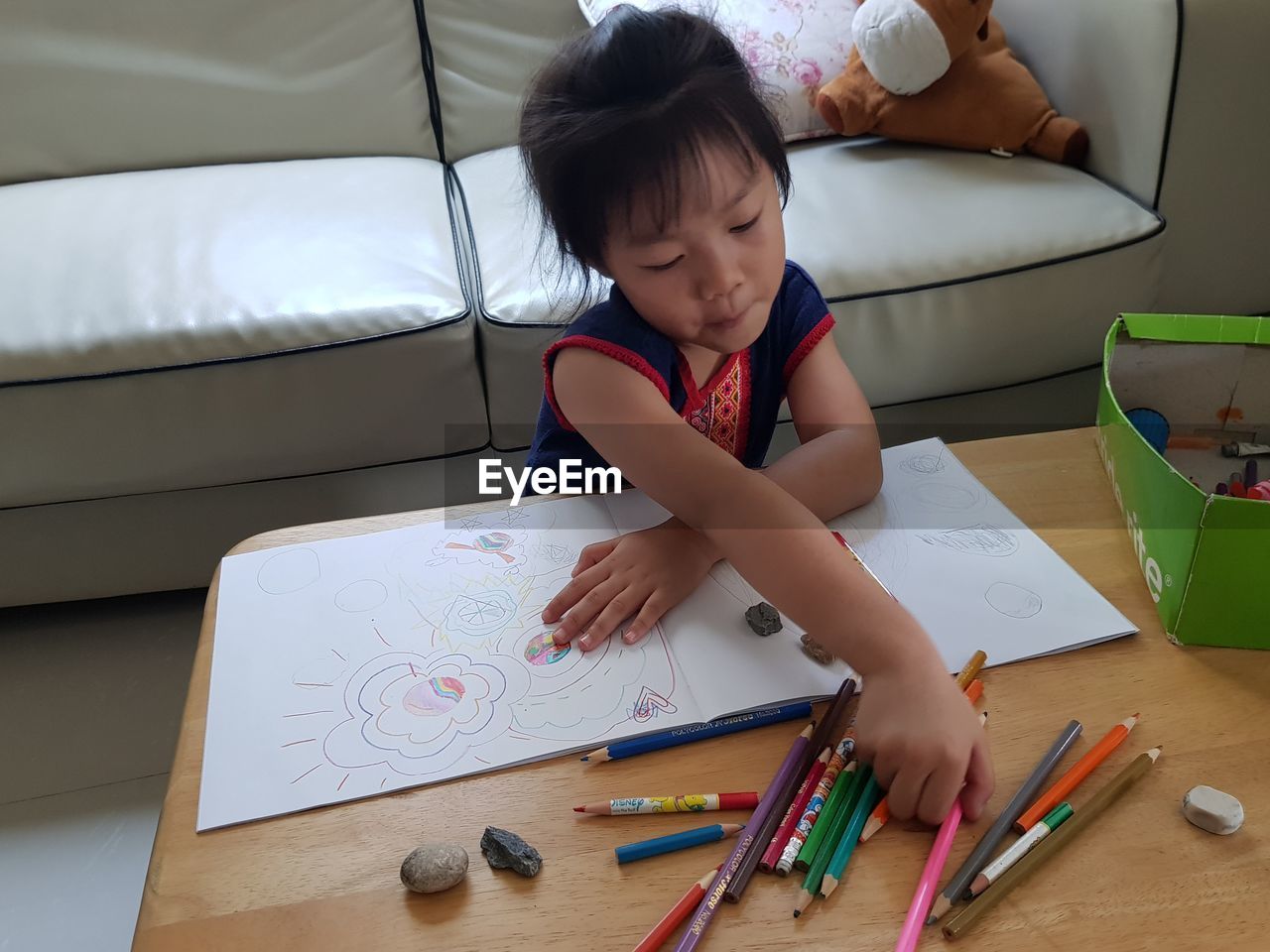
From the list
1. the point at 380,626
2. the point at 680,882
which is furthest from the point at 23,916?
the point at 680,882

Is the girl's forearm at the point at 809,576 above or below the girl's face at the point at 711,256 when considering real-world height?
below

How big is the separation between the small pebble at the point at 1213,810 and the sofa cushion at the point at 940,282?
2.43ft

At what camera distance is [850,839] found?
1.64 feet

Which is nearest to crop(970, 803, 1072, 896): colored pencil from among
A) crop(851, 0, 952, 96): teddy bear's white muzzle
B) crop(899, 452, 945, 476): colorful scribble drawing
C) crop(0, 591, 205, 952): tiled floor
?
crop(899, 452, 945, 476): colorful scribble drawing

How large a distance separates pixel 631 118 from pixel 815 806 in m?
0.45

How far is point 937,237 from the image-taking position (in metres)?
1.20

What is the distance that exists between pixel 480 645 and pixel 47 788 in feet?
2.61

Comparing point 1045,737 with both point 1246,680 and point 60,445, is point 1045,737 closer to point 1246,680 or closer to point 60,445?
point 1246,680

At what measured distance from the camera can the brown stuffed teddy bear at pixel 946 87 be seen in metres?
1.34

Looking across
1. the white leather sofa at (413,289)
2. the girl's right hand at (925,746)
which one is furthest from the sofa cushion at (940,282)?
the girl's right hand at (925,746)

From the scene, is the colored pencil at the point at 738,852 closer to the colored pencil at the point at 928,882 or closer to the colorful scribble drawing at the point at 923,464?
the colored pencil at the point at 928,882

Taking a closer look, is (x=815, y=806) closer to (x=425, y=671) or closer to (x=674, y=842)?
(x=674, y=842)

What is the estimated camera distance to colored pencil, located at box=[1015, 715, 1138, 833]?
1.67 ft

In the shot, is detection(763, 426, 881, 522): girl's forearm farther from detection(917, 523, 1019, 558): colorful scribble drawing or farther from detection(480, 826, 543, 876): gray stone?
detection(480, 826, 543, 876): gray stone
